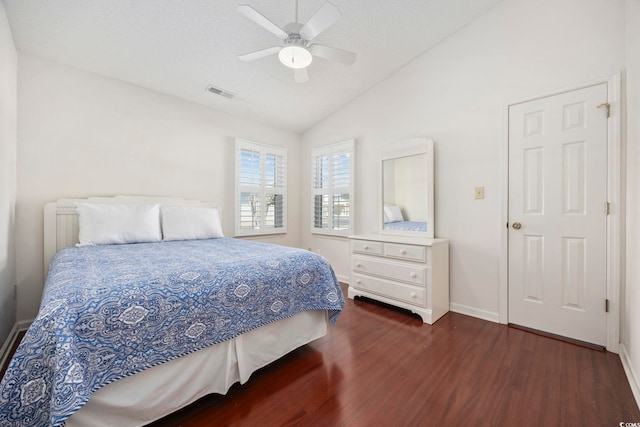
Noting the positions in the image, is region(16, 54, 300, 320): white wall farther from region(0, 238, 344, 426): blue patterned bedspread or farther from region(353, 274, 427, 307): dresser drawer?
region(353, 274, 427, 307): dresser drawer

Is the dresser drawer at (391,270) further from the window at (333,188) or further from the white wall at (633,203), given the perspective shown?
the white wall at (633,203)

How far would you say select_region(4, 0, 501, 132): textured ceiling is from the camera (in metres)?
2.05

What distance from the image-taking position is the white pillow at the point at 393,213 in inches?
126

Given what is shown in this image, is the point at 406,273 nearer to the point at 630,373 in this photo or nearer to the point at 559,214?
the point at 559,214

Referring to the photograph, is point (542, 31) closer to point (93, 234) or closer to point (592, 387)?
point (592, 387)

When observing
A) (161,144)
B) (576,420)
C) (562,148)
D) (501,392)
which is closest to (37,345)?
(501,392)

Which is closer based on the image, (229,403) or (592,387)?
(229,403)

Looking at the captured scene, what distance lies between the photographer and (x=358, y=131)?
371 centimetres

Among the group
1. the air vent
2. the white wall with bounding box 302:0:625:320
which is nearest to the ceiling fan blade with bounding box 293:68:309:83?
the air vent

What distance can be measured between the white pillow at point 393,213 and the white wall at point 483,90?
1.45 ft

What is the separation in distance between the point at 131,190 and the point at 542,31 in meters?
4.31

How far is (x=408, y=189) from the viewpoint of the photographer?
309 cm

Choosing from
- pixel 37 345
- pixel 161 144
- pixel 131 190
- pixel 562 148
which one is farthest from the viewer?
pixel 161 144

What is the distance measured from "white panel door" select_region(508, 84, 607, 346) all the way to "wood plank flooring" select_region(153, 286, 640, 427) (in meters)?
0.27
